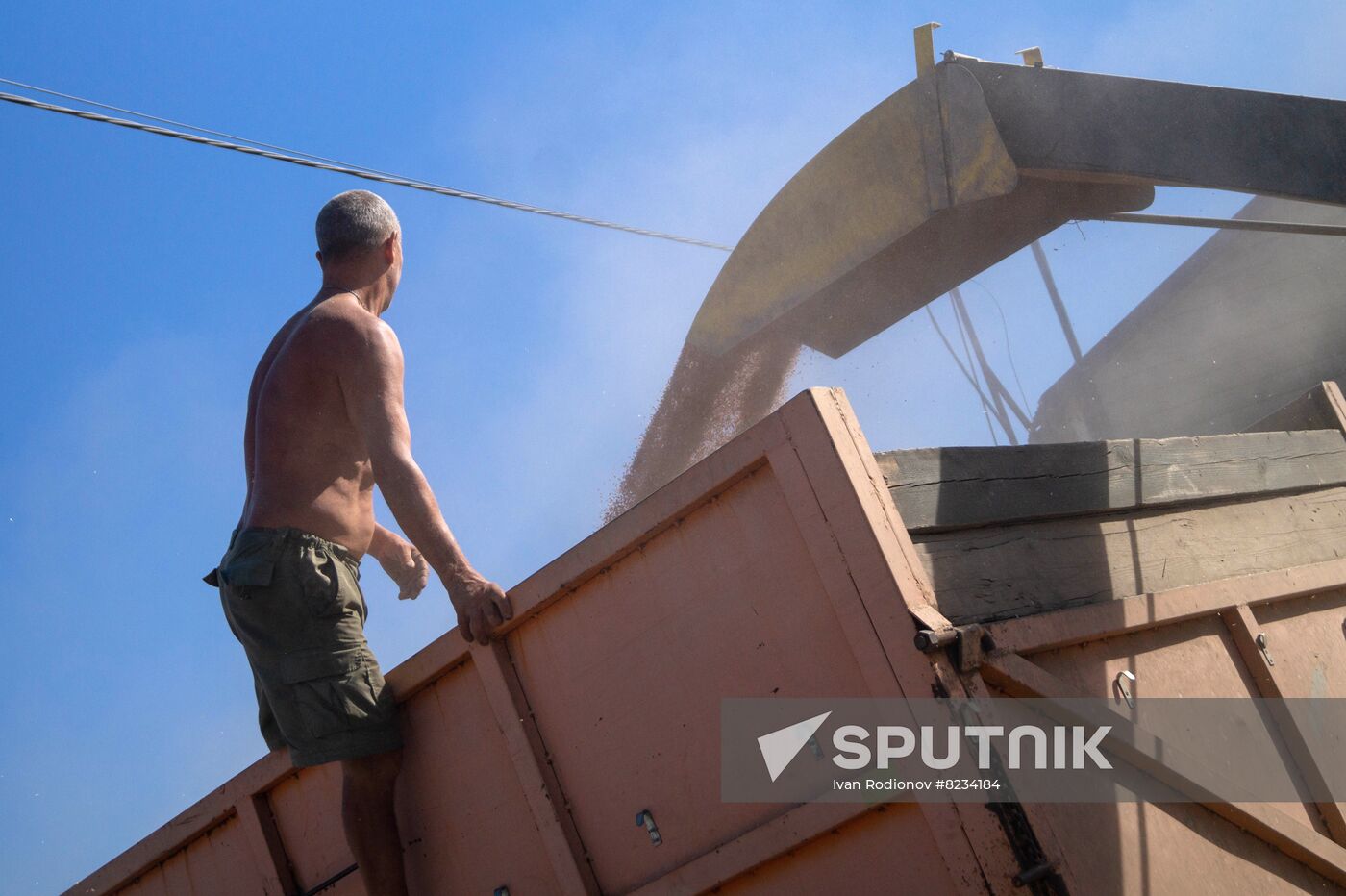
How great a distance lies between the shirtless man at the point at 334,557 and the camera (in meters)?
2.66

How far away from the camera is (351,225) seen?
10.4 ft

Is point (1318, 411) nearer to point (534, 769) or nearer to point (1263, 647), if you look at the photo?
point (1263, 647)

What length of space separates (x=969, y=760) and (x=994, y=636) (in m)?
0.24

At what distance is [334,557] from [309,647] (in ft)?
0.79

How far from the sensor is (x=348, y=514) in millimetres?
2947

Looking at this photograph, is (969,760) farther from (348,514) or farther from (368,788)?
(348,514)

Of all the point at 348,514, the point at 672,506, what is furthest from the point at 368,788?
the point at 672,506

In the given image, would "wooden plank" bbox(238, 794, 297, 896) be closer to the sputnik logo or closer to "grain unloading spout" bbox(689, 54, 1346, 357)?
the sputnik logo

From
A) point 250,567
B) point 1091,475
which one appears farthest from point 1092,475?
point 250,567

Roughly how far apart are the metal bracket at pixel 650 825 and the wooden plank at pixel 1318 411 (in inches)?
102

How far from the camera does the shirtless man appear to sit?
2.66 meters

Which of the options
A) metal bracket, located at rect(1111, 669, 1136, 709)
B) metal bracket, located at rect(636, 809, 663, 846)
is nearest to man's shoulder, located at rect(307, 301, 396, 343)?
metal bracket, located at rect(636, 809, 663, 846)

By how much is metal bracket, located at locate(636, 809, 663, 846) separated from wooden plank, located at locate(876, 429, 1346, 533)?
0.84m

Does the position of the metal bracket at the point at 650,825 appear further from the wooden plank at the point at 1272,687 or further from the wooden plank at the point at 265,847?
the wooden plank at the point at 1272,687
